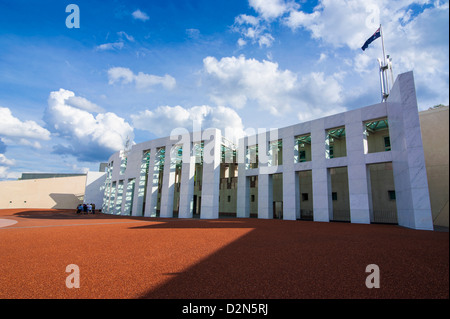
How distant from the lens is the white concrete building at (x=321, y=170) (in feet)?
55.1

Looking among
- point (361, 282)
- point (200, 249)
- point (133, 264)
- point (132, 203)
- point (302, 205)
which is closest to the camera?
point (361, 282)

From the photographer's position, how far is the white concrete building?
1680cm

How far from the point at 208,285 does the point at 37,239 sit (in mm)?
11141

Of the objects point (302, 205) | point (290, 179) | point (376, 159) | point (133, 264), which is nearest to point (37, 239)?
point (133, 264)

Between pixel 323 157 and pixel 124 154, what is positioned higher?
pixel 124 154

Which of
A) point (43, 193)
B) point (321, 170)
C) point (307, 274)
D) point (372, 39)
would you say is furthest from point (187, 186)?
point (43, 193)

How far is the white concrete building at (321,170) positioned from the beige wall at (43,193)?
20605 millimetres

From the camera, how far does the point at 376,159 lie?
67.2 feet

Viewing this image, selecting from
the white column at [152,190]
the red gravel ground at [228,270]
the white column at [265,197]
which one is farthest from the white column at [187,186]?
the red gravel ground at [228,270]

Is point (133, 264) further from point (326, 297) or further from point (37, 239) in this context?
point (37, 239)

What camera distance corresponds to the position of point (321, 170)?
23516 millimetres

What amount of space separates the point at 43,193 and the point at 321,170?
5244 cm

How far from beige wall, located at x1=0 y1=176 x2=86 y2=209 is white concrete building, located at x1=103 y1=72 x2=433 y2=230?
67.6 ft

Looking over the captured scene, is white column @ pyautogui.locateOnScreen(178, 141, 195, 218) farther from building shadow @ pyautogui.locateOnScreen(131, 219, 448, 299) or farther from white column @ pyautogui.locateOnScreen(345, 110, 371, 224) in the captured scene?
building shadow @ pyautogui.locateOnScreen(131, 219, 448, 299)
